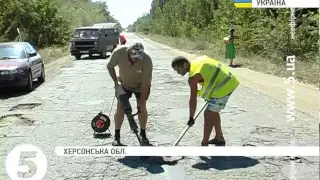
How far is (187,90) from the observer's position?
11.6m

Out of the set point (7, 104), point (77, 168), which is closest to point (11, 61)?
point (7, 104)

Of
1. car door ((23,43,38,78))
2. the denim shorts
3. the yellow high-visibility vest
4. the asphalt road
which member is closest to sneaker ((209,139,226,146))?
the asphalt road

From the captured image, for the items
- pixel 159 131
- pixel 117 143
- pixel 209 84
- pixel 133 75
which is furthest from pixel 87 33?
pixel 209 84

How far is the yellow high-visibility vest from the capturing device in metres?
5.21

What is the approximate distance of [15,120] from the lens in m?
8.27

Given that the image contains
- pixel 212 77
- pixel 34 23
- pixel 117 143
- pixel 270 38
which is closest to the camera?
pixel 212 77

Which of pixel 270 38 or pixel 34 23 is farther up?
pixel 34 23

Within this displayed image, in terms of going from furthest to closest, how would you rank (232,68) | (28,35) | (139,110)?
(28,35)
(232,68)
(139,110)

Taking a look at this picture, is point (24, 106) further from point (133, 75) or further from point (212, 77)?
point (212, 77)

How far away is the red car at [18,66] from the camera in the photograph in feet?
37.7

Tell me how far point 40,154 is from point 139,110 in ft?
4.63

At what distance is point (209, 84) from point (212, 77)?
0.10 metres

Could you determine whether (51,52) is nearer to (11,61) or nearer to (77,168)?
(11,61)

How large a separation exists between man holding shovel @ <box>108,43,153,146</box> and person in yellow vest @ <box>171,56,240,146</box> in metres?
0.46
